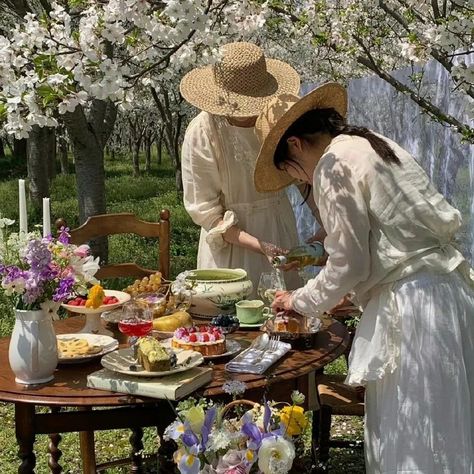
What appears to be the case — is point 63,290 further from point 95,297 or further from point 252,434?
point 252,434

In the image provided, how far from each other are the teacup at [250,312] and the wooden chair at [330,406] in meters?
0.52

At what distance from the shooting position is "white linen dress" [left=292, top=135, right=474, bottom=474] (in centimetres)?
230

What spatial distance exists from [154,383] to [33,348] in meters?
0.38

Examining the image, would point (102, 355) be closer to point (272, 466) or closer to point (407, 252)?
point (272, 466)

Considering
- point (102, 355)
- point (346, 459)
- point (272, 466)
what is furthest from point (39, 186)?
point (272, 466)

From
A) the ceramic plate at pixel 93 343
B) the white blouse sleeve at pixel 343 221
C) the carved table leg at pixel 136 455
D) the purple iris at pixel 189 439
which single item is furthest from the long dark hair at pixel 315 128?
the carved table leg at pixel 136 455

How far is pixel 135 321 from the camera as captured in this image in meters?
2.61

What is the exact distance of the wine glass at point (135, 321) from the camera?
102 inches

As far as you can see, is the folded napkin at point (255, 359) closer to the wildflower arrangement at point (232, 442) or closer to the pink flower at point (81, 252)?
the wildflower arrangement at point (232, 442)

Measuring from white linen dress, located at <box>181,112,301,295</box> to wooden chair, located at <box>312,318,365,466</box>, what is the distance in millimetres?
472

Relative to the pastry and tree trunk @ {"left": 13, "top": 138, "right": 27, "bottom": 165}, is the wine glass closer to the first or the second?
the pastry

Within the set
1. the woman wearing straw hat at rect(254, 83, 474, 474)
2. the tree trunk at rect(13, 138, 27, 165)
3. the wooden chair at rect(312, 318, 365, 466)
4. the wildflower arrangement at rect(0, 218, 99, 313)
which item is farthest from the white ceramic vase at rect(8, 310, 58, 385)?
the tree trunk at rect(13, 138, 27, 165)

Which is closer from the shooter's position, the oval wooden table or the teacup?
the oval wooden table

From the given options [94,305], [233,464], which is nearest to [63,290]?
[94,305]
